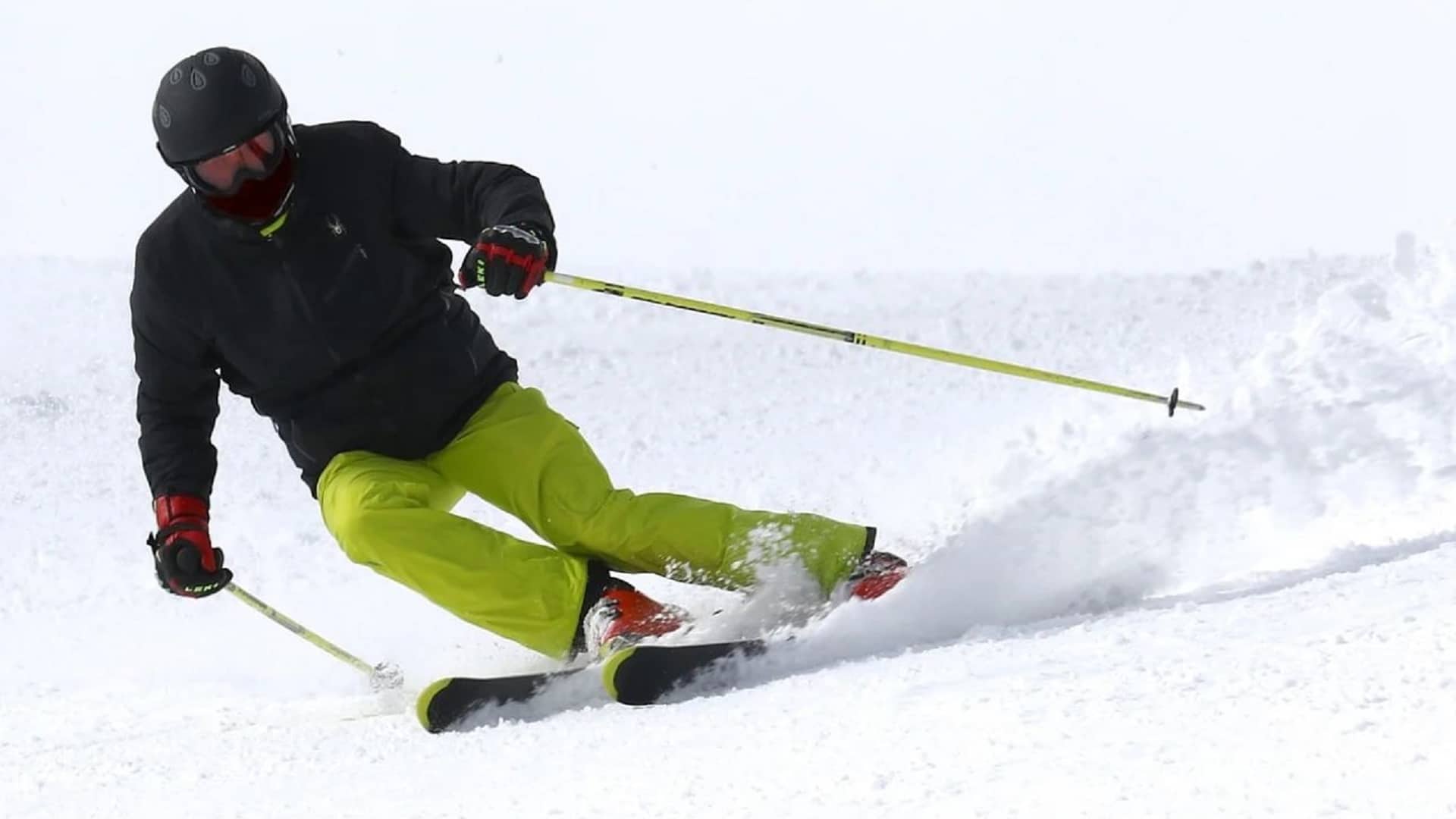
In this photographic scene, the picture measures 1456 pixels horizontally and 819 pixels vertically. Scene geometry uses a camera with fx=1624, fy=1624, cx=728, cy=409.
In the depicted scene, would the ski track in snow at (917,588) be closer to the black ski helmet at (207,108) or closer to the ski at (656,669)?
the ski at (656,669)

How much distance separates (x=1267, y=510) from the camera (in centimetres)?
400

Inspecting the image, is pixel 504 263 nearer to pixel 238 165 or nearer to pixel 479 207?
pixel 479 207

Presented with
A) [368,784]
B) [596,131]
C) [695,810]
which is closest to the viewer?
[695,810]

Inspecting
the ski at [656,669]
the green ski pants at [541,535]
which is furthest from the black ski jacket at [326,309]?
the ski at [656,669]

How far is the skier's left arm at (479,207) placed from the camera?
3730 millimetres

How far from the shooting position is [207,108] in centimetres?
375

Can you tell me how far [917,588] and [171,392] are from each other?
1.95 m

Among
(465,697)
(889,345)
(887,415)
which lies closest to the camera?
(465,697)

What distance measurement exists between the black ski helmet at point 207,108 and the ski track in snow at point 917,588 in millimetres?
1417

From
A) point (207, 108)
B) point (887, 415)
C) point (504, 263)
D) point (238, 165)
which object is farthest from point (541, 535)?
point (887, 415)

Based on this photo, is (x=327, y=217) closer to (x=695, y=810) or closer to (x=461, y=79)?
(x=695, y=810)

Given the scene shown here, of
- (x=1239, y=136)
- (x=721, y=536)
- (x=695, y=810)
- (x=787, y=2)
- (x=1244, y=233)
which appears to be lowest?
(x=695, y=810)

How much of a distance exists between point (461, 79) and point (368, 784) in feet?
41.5

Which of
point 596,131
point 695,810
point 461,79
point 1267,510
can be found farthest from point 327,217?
point 461,79
